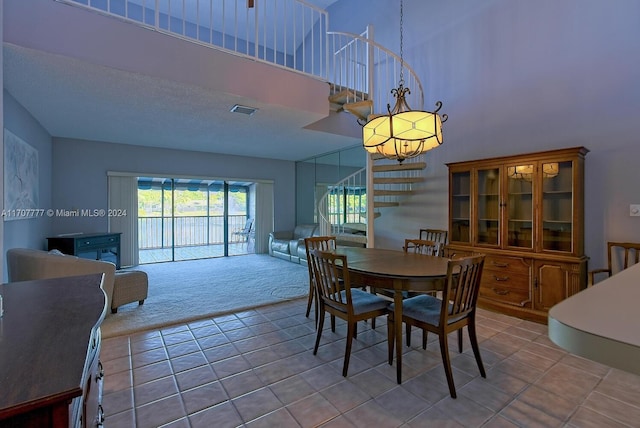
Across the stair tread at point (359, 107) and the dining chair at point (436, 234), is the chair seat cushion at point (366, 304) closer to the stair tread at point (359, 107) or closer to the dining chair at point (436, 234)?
the dining chair at point (436, 234)

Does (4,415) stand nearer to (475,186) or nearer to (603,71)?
(475,186)

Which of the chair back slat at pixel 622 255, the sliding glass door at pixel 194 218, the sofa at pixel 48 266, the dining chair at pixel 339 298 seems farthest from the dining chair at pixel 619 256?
the sliding glass door at pixel 194 218

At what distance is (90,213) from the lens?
5.41 metres

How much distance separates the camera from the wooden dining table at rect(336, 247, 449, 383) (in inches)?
83.7

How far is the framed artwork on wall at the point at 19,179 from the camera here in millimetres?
3072

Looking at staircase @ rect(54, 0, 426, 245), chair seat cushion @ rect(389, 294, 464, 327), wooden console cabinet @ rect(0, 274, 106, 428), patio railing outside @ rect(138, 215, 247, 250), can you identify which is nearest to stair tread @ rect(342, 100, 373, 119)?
staircase @ rect(54, 0, 426, 245)

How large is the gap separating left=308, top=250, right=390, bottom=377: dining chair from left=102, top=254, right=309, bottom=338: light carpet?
Result: 1.47 m

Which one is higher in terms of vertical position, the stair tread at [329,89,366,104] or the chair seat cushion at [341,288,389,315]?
the stair tread at [329,89,366,104]

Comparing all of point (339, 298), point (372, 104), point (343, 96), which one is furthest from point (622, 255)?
point (343, 96)

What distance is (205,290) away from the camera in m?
4.27

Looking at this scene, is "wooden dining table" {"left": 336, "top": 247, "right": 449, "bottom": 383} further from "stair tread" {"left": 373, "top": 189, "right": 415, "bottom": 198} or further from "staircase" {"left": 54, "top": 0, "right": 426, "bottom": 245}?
"stair tread" {"left": 373, "top": 189, "right": 415, "bottom": 198}

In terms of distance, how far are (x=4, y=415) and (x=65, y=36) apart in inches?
119

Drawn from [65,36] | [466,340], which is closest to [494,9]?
[466,340]

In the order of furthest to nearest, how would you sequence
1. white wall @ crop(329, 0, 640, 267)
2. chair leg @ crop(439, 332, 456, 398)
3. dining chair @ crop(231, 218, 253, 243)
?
dining chair @ crop(231, 218, 253, 243) → white wall @ crop(329, 0, 640, 267) → chair leg @ crop(439, 332, 456, 398)
